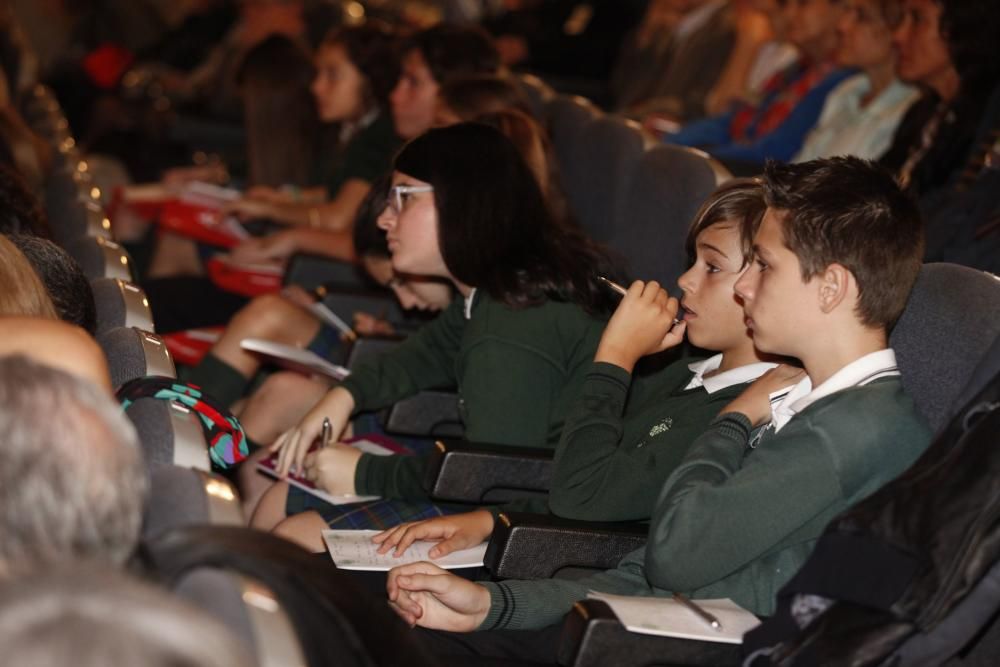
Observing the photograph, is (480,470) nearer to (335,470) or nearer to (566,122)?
(335,470)

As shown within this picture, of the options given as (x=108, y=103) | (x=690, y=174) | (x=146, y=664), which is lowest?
(x=108, y=103)

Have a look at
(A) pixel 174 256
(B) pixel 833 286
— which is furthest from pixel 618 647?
(A) pixel 174 256

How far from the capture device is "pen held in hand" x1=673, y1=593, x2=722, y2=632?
154 centimetres

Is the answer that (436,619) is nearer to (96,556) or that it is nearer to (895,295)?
(895,295)

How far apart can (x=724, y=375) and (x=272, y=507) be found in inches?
37.0

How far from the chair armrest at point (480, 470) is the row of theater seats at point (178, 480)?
1.63 ft

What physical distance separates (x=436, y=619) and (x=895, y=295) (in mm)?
711

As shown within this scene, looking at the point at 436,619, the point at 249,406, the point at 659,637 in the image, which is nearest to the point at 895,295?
the point at 659,637

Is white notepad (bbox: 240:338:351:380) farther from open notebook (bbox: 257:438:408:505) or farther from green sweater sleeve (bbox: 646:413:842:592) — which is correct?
green sweater sleeve (bbox: 646:413:842:592)

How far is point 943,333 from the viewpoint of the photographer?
1.66 m

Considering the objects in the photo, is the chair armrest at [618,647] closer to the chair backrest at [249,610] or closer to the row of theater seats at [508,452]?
the row of theater seats at [508,452]

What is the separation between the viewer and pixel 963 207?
119 inches

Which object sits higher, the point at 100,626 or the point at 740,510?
the point at 100,626

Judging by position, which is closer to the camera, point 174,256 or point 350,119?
point 350,119
